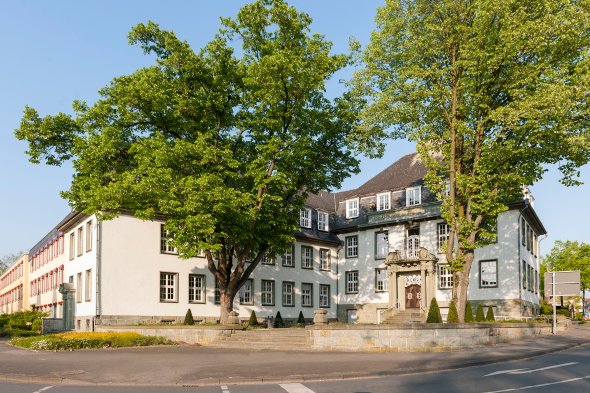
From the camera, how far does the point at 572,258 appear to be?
260 feet

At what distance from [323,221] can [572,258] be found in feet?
140

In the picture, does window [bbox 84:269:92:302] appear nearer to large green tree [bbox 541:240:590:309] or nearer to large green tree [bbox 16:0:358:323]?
A: large green tree [bbox 16:0:358:323]

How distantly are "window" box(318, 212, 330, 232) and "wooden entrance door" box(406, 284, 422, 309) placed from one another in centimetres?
1069

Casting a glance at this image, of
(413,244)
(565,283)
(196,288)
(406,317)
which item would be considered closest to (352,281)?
(413,244)

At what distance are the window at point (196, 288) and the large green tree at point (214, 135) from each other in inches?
349

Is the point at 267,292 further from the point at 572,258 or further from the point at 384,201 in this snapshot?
the point at 572,258

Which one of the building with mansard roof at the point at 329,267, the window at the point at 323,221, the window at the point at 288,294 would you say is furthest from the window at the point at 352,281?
the window at the point at 288,294

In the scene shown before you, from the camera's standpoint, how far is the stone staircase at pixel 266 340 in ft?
86.4

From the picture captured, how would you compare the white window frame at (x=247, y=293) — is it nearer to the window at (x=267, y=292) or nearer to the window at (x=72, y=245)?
the window at (x=267, y=292)

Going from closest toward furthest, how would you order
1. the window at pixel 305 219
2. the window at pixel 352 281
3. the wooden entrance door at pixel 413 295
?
the wooden entrance door at pixel 413 295 < the window at pixel 352 281 < the window at pixel 305 219

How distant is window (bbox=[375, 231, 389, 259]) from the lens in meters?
48.7

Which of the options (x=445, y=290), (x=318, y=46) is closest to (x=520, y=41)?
(x=318, y=46)

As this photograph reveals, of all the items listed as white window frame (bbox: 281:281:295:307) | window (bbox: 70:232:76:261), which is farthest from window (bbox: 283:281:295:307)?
window (bbox: 70:232:76:261)

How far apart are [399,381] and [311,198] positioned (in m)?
39.5
